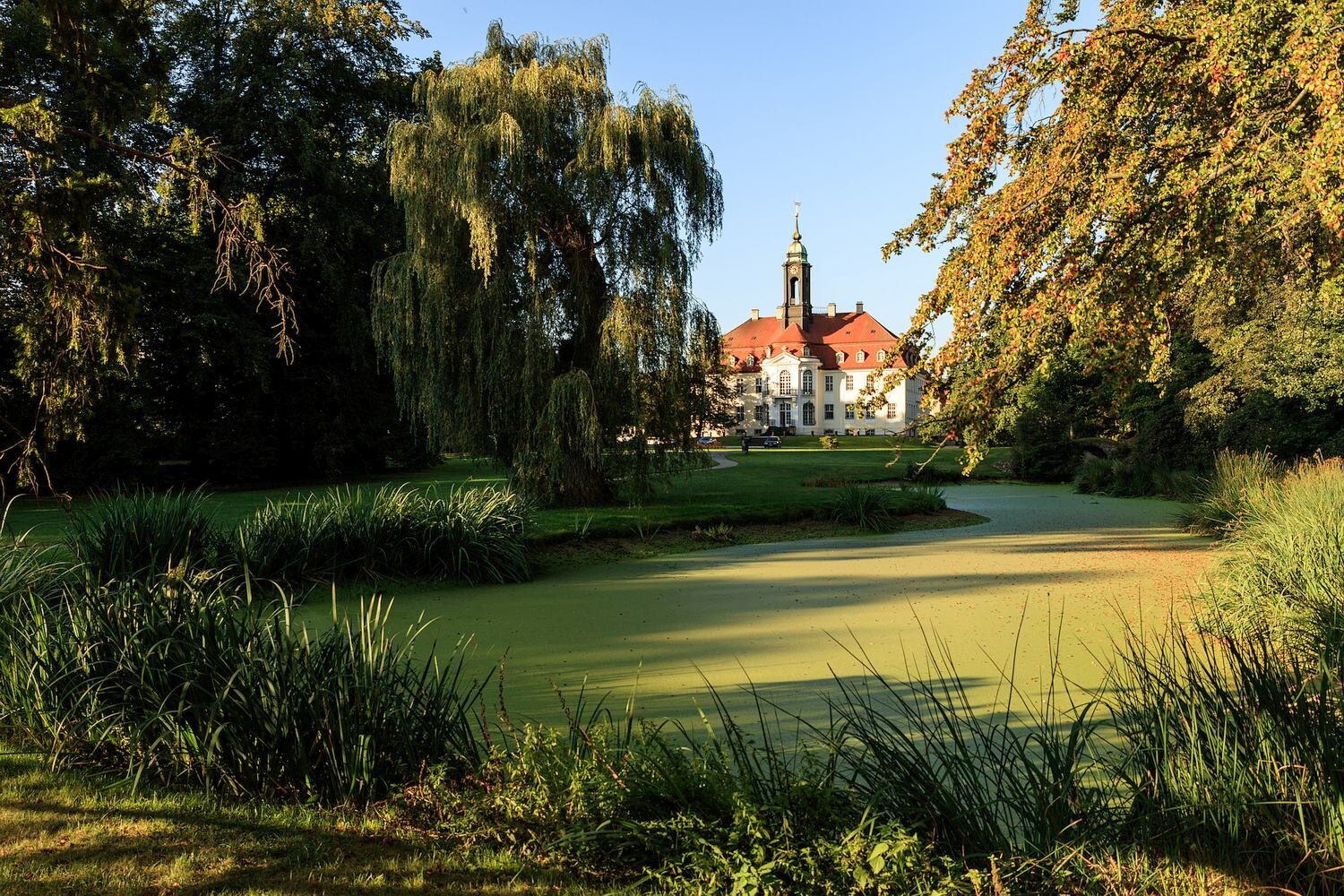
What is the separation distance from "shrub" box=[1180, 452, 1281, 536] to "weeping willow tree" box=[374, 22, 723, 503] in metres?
7.02

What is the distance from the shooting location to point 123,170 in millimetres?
7492

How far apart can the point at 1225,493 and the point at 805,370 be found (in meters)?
55.5

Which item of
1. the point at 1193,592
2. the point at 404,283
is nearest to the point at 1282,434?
the point at 1193,592

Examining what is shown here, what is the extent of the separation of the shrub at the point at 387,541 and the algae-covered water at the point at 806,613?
0.40m

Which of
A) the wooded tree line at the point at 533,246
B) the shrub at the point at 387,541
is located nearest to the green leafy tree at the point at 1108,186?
the wooded tree line at the point at 533,246

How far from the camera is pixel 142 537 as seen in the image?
7480 mm

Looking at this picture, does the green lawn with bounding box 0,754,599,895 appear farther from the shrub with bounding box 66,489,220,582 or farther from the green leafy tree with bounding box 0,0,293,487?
the shrub with bounding box 66,489,220,582

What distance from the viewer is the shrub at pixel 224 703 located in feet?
11.0

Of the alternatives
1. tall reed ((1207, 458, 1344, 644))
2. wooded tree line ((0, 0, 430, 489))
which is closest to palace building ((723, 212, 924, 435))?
wooded tree line ((0, 0, 430, 489))

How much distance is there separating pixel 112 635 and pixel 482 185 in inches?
332

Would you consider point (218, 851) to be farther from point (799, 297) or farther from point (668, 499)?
point (799, 297)

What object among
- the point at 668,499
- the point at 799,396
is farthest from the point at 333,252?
the point at 799,396

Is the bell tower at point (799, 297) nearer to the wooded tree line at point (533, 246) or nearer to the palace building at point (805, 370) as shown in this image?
the palace building at point (805, 370)

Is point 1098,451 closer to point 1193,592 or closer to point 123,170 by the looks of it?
point 1193,592
